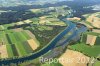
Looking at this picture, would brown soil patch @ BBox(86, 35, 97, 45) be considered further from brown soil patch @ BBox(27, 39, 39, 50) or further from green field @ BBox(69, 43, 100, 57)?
brown soil patch @ BBox(27, 39, 39, 50)

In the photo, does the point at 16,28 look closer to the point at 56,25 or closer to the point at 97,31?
the point at 56,25

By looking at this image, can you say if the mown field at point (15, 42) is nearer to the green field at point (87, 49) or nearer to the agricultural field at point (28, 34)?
the agricultural field at point (28, 34)

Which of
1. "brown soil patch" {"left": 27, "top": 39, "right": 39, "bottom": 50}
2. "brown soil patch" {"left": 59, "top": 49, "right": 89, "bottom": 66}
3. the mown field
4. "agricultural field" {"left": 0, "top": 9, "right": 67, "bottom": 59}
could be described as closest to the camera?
"brown soil patch" {"left": 59, "top": 49, "right": 89, "bottom": 66}

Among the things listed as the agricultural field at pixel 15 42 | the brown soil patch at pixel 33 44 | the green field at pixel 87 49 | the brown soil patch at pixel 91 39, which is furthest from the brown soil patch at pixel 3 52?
the brown soil patch at pixel 91 39

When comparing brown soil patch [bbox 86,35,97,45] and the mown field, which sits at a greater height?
the mown field

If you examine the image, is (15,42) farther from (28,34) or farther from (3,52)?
(28,34)

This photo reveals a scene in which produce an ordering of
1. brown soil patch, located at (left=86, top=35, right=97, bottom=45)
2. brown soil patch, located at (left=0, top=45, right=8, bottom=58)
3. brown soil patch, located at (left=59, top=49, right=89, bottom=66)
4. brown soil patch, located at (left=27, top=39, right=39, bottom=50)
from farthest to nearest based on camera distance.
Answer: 1. brown soil patch, located at (left=86, top=35, right=97, bottom=45)
2. brown soil patch, located at (left=27, top=39, right=39, bottom=50)
3. brown soil patch, located at (left=0, top=45, right=8, bottom=58)
4. brown soil patch, located at (left=59, top=49, right=89, bottom=66)

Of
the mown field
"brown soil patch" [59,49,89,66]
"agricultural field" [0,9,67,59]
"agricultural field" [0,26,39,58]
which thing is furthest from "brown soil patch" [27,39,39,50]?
"brown soil patch" [59,49,89,66]

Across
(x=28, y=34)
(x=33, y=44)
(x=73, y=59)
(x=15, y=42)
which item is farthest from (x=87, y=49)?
(x=28, y=34)
